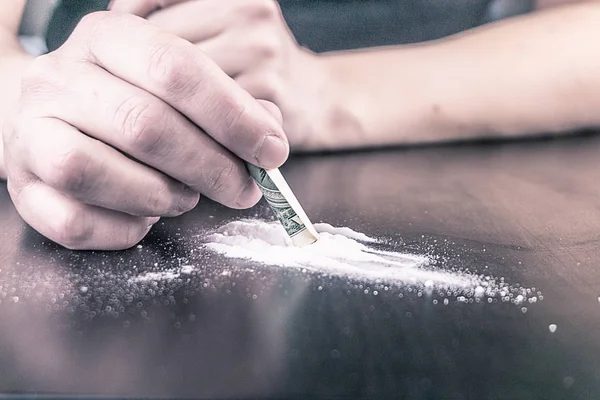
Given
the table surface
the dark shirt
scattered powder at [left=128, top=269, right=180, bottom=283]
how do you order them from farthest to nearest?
the dark shirt < scattered powder at [left=128, top=269, right=180, bottom=283] < the table surface

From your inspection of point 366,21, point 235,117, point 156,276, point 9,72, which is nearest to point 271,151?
point 235,117

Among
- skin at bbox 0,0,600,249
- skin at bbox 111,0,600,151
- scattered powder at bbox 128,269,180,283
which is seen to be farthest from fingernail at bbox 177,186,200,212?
→ skin at bbox 111,0,600,151

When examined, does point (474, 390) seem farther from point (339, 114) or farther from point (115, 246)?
point (339, 114)

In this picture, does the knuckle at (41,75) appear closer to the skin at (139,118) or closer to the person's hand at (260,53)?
the skin at (139,118)

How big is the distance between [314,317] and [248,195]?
0.21m

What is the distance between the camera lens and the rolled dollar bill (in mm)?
544

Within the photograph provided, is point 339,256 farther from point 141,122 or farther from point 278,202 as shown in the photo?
point 141,122

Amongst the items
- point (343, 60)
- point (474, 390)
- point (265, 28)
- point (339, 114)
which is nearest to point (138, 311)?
point (474, 390)

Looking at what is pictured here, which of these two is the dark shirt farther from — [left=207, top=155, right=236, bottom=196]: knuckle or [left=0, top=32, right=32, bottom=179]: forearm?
[left=207, top=155, right=236, bottom=196]: knuckle

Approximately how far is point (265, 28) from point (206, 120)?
31 cm

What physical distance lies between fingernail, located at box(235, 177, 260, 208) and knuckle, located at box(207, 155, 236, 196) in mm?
24

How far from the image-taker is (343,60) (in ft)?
3.50

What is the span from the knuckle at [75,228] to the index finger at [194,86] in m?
0.13

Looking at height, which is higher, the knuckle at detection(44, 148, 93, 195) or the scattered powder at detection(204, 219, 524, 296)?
the knuckle at detection(44, 148, 93, 195)
